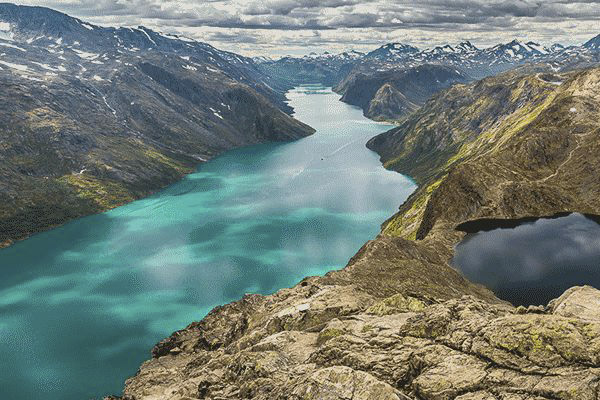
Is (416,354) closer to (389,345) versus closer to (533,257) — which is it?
(389,345)

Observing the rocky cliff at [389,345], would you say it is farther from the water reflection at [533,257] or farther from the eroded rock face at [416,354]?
the water reflection at [533,257]

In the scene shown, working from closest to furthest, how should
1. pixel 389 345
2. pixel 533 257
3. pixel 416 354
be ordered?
pixel 416 354, pixel 389 345, pixel 533 257

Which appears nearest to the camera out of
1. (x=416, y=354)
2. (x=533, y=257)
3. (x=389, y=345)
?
(x=416, y=354)

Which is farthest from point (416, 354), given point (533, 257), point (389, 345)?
point (533, 257)

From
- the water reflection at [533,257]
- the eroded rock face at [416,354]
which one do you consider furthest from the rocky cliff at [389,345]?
the water reflection at [533,257]

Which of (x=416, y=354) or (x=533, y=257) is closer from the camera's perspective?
(x=416, y=354)

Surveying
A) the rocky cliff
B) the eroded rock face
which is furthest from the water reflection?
the eroded rock face

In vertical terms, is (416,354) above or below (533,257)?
above

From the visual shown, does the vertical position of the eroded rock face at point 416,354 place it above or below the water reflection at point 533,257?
above

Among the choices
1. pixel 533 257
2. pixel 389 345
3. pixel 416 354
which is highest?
pixel 416 354
